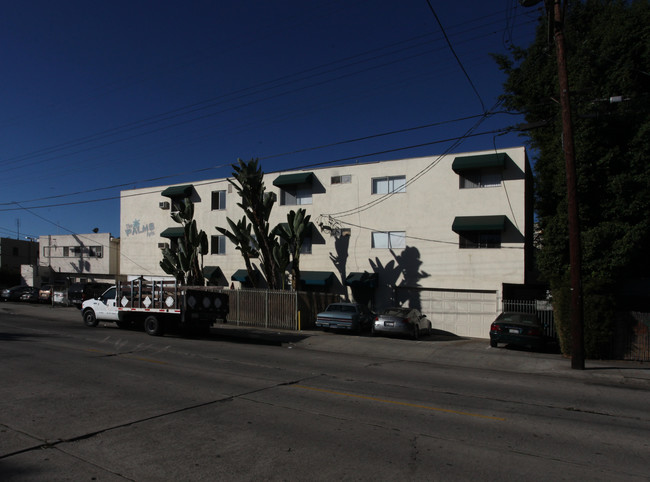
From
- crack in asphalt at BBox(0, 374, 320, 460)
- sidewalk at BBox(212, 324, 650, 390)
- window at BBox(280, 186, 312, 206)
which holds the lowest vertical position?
sidewalk at BBox(212, 324, 650, 390)

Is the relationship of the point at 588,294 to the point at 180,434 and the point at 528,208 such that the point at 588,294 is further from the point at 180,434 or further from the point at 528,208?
the point at 180,434

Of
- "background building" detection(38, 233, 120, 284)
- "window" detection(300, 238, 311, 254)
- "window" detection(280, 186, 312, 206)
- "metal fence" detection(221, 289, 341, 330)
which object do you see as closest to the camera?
"metal fence" detection(221, 289, 341, 330)

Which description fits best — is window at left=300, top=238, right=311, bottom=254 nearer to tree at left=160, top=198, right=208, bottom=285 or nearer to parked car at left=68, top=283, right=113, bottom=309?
tree at left=160, top=198, right=208, bottom=285

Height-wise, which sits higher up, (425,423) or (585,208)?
(585,208)

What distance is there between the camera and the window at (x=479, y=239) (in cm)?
2231

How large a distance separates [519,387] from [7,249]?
58.1 metres

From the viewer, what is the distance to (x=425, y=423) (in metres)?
6.76

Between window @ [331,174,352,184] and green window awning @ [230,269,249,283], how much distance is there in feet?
25.6

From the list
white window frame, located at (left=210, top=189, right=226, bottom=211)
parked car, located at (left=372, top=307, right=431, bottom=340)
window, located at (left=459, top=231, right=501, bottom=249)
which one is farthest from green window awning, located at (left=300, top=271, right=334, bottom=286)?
white window frame, located at (left=210, top=189, right=226, bottom=211)

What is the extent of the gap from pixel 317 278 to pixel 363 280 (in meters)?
2.72

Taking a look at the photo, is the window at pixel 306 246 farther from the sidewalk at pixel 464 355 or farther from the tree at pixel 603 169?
the tree at pixel 603 169

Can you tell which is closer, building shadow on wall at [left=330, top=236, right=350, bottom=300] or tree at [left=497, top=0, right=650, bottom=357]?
tree at [left=497, top=0, right=650, bottom=357]

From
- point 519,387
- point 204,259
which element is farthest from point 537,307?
point 204,259

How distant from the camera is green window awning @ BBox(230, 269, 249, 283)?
91.6ft
